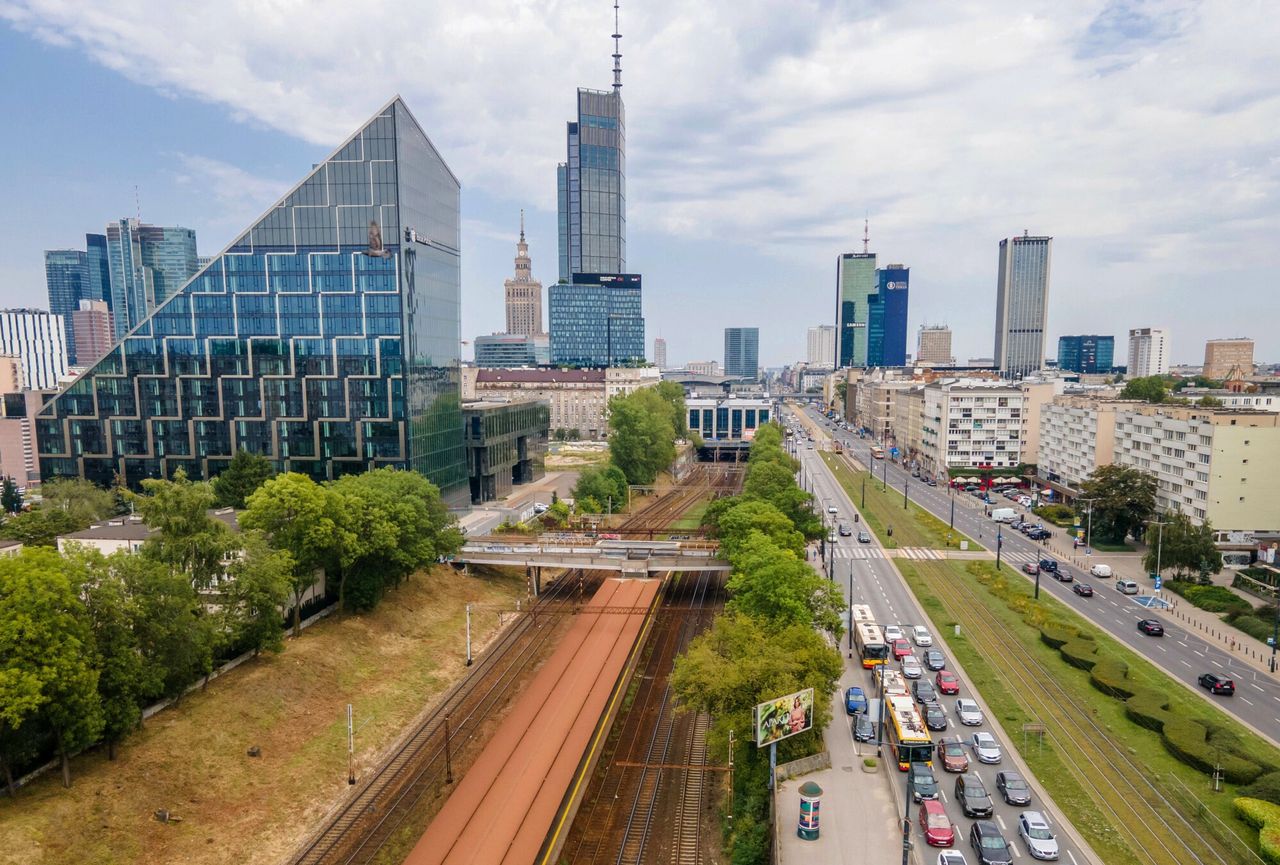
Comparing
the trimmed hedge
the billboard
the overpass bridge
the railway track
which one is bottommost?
the railway track

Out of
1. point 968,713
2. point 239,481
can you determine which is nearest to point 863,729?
point 968,713

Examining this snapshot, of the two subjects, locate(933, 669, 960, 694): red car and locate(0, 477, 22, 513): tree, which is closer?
locate(933, 669, 960, 694): red car

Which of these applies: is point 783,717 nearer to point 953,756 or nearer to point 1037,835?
point 953,756

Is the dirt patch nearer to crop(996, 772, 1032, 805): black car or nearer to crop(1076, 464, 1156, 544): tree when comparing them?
crop(996, 772, 1032, 805): black car

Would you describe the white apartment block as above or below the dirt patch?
above

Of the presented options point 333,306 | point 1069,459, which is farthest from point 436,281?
point 1069,459

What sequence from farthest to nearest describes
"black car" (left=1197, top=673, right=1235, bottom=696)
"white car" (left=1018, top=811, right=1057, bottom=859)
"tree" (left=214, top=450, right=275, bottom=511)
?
"tree" (left=214, top=450, right=275, bottom=511), "black car" (left=1197, top=673, right=1235, bottom=696), "white car" (left=1018, top=811, right=1057, bottom=859)

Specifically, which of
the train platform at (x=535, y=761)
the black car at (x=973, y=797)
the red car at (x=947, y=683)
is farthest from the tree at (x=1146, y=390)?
the black car at (x=973, y=797)

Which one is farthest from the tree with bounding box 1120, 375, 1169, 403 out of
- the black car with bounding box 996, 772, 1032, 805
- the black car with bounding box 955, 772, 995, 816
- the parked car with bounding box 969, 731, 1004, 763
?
the black car with bounding box 955, 772, 995, 816
